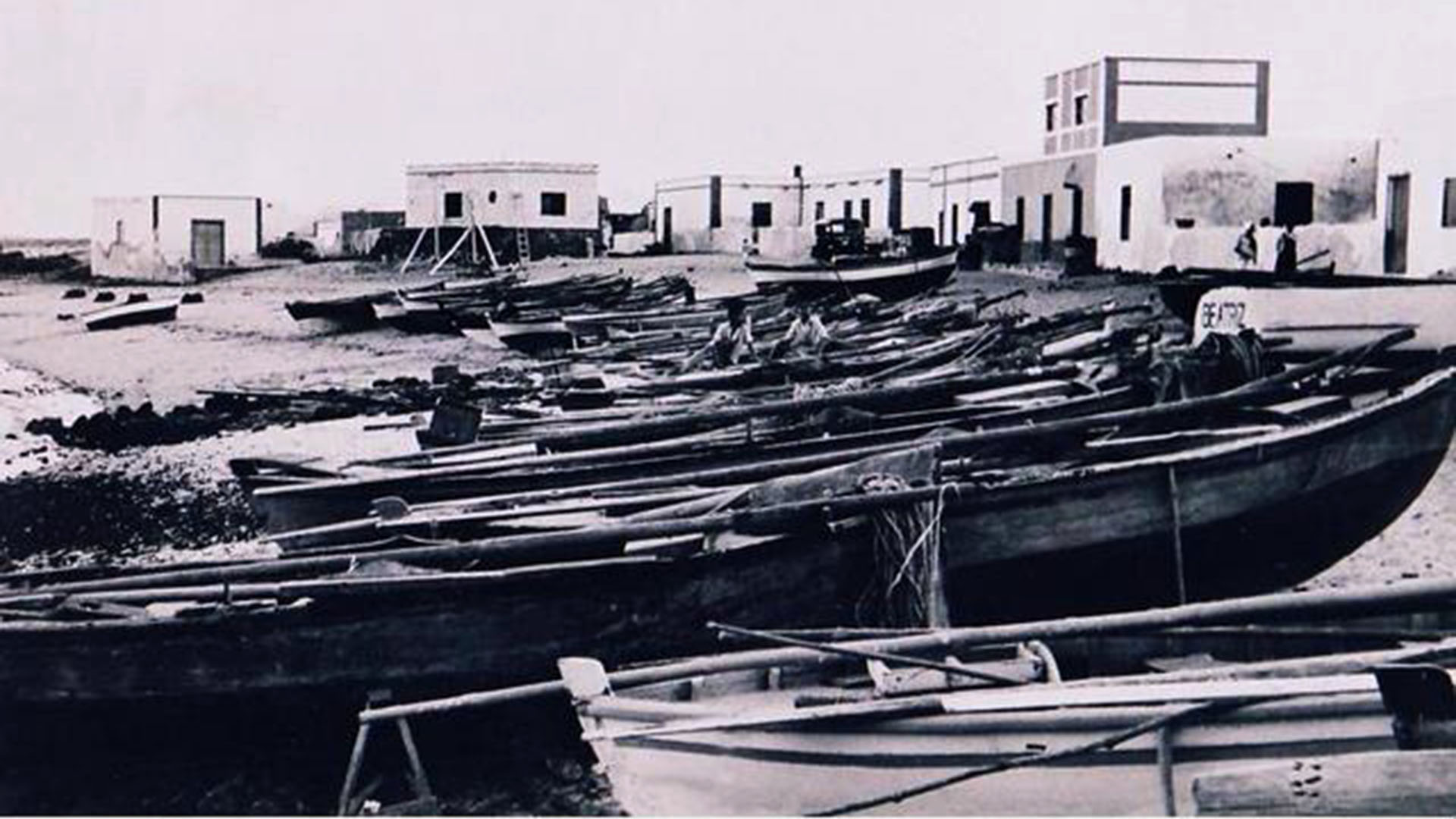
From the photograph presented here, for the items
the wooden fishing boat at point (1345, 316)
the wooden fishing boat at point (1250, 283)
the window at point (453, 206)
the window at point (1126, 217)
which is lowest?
the wooden fishing boat at point (1345, 316)

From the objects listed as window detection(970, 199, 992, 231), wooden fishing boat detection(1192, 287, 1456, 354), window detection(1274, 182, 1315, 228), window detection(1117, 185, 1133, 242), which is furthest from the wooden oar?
window detection(970, 199, 992, 231)

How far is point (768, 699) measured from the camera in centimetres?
499

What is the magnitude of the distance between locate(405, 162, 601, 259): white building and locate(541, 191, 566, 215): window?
2cm

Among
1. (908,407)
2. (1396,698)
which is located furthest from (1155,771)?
(908,407)

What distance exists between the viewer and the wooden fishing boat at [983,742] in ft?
13.1

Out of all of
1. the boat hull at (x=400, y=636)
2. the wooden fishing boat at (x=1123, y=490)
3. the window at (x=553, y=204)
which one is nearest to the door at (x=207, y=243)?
the window at (x=553, y=204)

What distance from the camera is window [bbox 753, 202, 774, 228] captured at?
4094cm

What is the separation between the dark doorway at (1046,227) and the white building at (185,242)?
14.0 metres

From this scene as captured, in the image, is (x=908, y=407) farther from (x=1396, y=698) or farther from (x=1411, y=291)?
(x=1396, y=698)

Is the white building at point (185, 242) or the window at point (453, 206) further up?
the window at point (453, 206)

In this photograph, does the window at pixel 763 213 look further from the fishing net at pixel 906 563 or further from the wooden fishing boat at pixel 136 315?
the fishing net at pixel 906 563

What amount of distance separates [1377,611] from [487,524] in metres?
3.95

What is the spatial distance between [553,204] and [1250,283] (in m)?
20.8

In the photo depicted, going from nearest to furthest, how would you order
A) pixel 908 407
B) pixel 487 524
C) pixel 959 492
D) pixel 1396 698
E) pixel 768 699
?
pixel 1396 698 < pixel 768 699 < pixel 959 492 < pixel 487 524 < pixel 908 407
